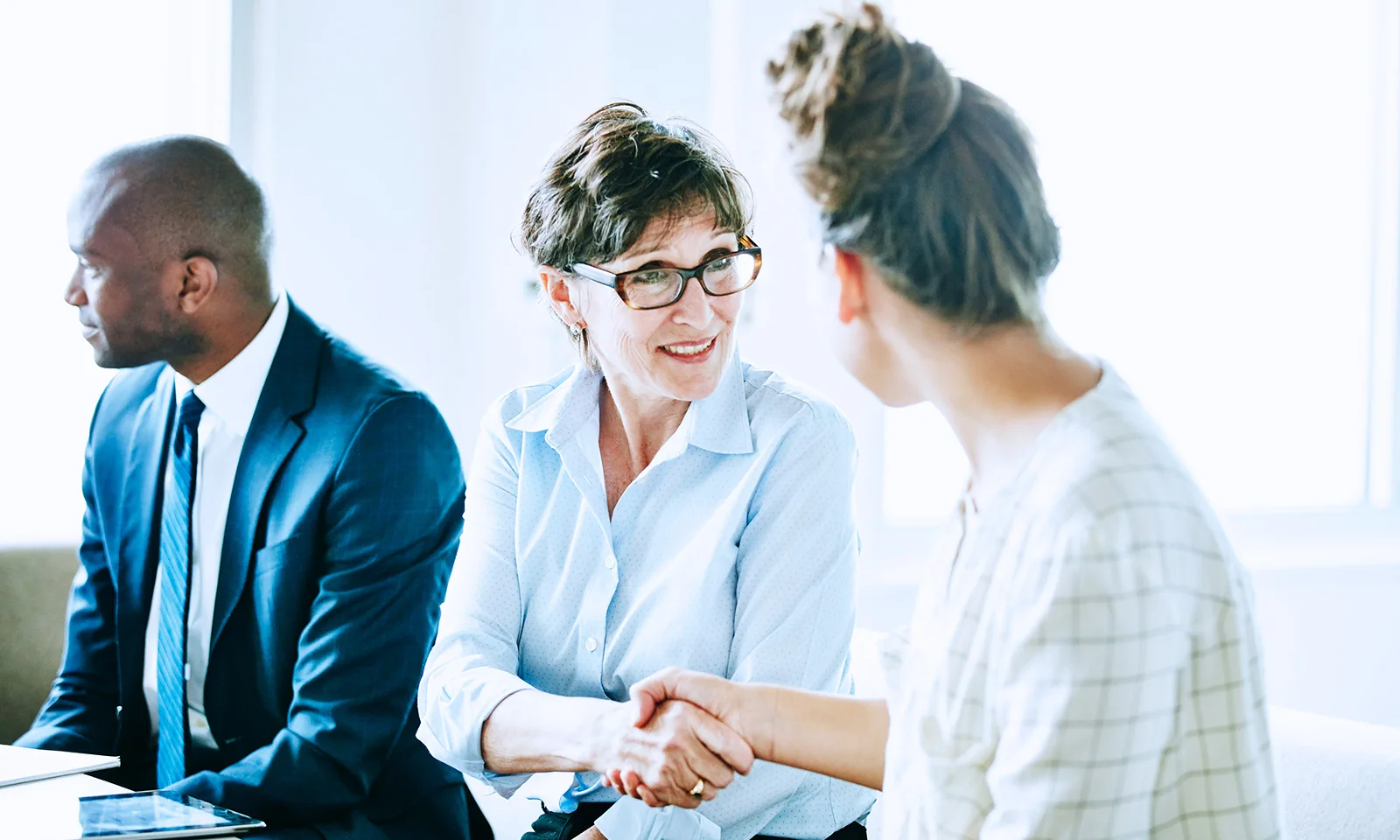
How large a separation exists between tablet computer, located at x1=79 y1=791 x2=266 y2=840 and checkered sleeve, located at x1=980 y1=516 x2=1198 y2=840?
0.76 metres

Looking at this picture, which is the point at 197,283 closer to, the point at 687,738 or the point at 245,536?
the point at 245,536

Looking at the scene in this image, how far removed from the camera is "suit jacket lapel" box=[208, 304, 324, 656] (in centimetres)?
180

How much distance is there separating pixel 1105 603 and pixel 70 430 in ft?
8.19

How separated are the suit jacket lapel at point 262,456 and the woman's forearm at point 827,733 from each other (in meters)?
0.84

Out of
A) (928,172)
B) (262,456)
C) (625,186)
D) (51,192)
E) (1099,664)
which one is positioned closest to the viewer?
(1099,664)

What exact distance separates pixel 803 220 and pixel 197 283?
93 cm

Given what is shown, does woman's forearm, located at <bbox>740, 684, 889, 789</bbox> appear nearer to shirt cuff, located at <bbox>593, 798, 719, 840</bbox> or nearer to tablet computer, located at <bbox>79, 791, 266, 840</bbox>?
shirt cuff, located at <bbox>593, 798, 719, 840</bbox>

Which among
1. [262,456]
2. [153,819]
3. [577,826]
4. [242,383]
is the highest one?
[242,383]

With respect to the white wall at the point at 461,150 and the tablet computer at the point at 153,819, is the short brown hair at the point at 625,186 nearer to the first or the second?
the tablet computer at the point at 153,819

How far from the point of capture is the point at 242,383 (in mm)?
1938

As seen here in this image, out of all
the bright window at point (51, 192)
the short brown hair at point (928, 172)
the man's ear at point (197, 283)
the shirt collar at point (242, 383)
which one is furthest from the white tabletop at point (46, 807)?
the bright window at point (51, 192)

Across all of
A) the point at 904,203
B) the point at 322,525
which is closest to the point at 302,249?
the point at 322,525

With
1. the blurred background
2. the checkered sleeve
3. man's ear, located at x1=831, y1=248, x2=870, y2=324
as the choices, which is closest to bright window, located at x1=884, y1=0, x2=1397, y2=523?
the blurred background

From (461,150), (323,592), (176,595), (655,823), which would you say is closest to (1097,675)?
(655,823)
